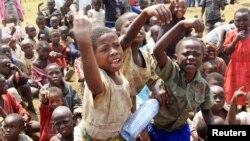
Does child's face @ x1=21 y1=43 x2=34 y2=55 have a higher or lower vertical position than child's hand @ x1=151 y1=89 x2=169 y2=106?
lower

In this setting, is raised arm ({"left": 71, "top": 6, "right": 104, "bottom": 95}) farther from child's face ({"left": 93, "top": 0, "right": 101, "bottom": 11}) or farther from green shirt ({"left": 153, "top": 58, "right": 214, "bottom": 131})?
child's face ({"left": 93, "top": 0, "right": 101, "bottom": 11})

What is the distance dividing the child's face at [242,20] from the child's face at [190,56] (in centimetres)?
204

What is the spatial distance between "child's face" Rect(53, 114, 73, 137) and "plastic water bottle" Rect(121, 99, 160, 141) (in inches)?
A: 42.2

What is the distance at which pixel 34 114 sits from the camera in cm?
551

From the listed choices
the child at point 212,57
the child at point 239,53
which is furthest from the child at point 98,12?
the child at point 239,53

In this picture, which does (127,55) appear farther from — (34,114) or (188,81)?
(34,114)

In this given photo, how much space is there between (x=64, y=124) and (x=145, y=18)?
142cm

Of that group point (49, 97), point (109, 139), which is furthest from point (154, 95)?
point (49, 97)

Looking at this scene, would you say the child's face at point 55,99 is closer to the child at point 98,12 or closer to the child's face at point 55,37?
the child's face at point 55,37

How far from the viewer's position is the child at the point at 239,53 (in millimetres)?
4840

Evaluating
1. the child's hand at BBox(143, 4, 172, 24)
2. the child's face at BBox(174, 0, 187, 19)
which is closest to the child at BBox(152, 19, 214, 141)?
the child's hand at BBox(143, 4, 172, 24)

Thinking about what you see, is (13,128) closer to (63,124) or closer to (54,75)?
(63,124)

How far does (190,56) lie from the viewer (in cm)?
292

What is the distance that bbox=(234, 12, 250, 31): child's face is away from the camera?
483cm
